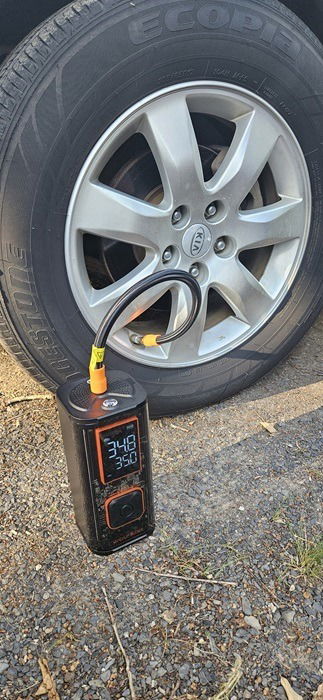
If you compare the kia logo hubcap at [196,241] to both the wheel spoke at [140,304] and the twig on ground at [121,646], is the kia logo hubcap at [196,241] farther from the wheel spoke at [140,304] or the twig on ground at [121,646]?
the twig on ground at [121,646]

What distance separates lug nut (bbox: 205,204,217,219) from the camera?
1.72m

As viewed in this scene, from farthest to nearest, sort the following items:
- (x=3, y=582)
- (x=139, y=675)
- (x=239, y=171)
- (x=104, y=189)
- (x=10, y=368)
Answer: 1. (x=10, y=368)
2. (x=239, y=171)
3. (x=104, y=189)
4. (x=3, y=582)
5. (x=139, y=675)

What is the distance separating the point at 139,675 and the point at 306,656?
35 centimetres

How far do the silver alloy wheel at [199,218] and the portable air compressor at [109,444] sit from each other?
0.40 meters

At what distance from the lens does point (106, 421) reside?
1.13 metres

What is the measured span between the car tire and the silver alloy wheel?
3cm

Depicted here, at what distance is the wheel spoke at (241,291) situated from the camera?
1.81m

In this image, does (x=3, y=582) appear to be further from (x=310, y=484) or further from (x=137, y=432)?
(x=310, y=484)

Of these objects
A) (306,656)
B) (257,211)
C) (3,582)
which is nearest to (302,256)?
(257,211)

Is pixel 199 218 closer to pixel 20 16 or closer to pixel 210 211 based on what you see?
pixel 210 211

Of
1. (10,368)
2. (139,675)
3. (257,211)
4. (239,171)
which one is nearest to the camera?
(139,675)

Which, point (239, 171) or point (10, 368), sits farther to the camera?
point (10, 368)

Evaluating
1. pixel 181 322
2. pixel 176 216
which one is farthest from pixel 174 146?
pixel 181 322

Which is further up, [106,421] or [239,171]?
[239,171]
